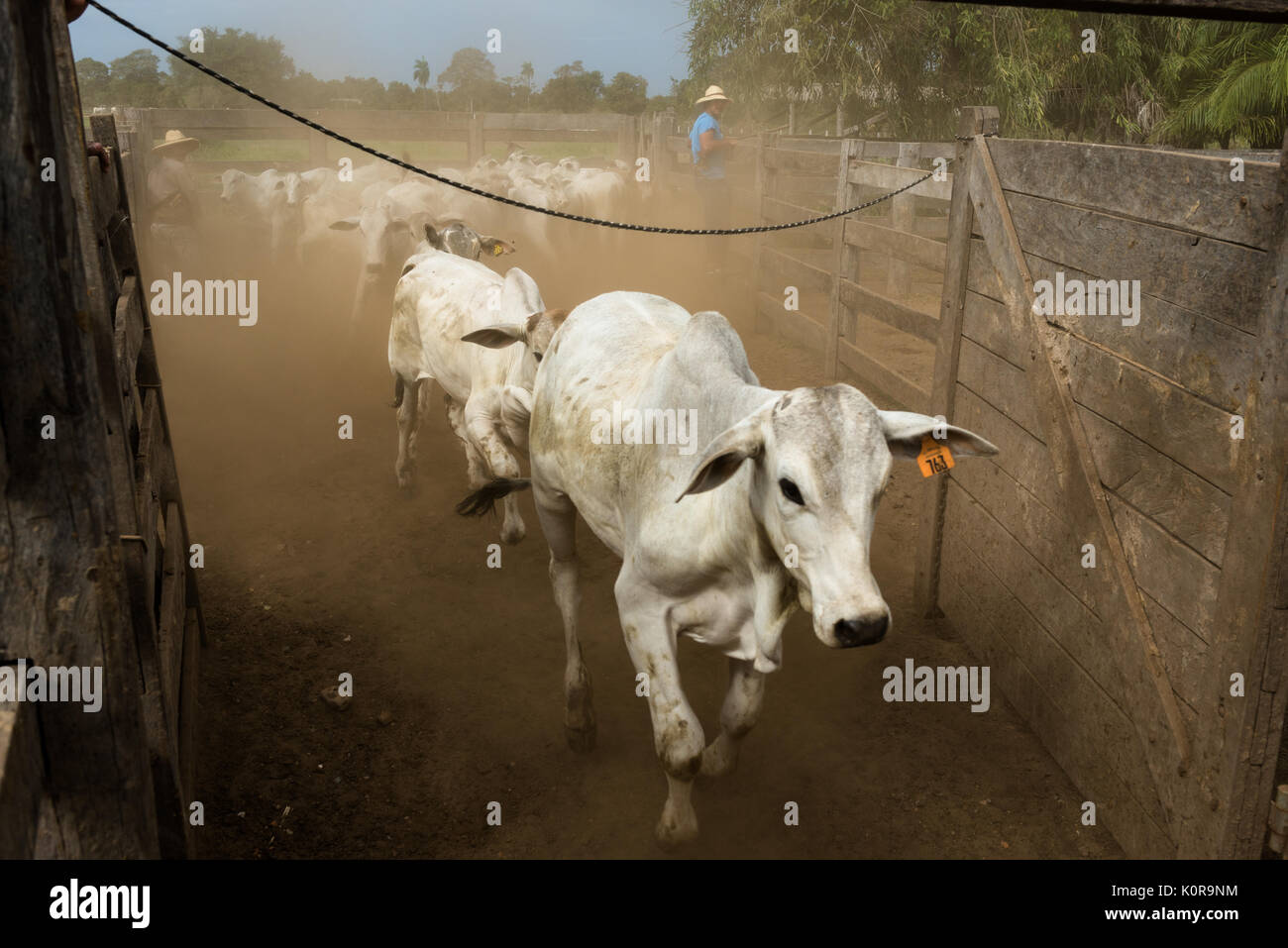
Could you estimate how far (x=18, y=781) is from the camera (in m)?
1.69

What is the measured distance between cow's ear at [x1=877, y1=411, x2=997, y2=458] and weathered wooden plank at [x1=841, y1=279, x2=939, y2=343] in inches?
114

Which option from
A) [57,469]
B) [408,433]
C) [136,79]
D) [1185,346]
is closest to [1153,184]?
[1185,346]

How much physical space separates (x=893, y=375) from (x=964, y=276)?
105 inches

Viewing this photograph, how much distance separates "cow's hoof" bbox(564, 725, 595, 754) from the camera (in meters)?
4.12

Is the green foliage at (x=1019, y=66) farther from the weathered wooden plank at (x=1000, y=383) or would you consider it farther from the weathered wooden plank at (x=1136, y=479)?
the weathered wooden plank at (x=1136, y=479)

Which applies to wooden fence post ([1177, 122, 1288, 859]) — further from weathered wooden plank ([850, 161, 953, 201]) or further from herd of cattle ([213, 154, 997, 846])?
weathered wooden plank ([850, 161, 953, 201])

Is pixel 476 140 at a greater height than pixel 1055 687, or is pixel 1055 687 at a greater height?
pixel 476 140

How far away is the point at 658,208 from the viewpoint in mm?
18031

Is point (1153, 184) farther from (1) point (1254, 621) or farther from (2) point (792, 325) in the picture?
(2) point (792, 325)

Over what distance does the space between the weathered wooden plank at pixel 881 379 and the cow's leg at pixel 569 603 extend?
10.2ft

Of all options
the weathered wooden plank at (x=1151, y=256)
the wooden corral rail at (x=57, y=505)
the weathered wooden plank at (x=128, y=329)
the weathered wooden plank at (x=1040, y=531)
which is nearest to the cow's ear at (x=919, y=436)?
the weathered wooden plank at (x=1151, y=256)

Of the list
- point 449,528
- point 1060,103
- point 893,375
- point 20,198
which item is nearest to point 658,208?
point 1060,103

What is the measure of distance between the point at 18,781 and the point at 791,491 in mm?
1788

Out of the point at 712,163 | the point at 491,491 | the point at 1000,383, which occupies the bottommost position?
the point at 491,491
